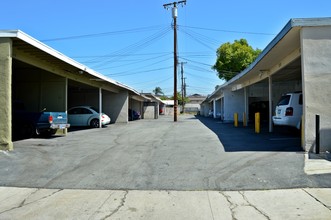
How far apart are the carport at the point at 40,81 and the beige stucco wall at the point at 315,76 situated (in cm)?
888

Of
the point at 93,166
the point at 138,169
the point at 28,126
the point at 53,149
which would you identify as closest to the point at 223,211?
the point at 138,169

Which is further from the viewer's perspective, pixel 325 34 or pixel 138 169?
pixel 325 34

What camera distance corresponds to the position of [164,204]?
5.40 metres

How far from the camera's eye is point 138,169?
309 inches

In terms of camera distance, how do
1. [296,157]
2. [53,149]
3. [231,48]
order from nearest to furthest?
1. [296,157]
2. [53,149]
3. [231,48]

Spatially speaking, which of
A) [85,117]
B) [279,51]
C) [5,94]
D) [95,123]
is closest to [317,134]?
[279,51]

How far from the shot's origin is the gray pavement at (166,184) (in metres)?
5.06

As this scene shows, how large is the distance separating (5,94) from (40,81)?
6794mm

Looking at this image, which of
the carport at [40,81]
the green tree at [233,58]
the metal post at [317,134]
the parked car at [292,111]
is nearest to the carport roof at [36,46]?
the carport at [40,81]

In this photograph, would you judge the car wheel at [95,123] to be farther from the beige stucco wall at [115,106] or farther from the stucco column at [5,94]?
the stucco column at [5,94]

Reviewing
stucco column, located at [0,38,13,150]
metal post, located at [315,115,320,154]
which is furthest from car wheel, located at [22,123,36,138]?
metal post, located at [315,115,320,154]

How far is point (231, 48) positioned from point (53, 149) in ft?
117

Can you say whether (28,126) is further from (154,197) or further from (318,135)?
(318,135)

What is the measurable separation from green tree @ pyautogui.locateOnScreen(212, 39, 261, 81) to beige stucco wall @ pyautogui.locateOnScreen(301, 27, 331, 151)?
33461 millimetres
